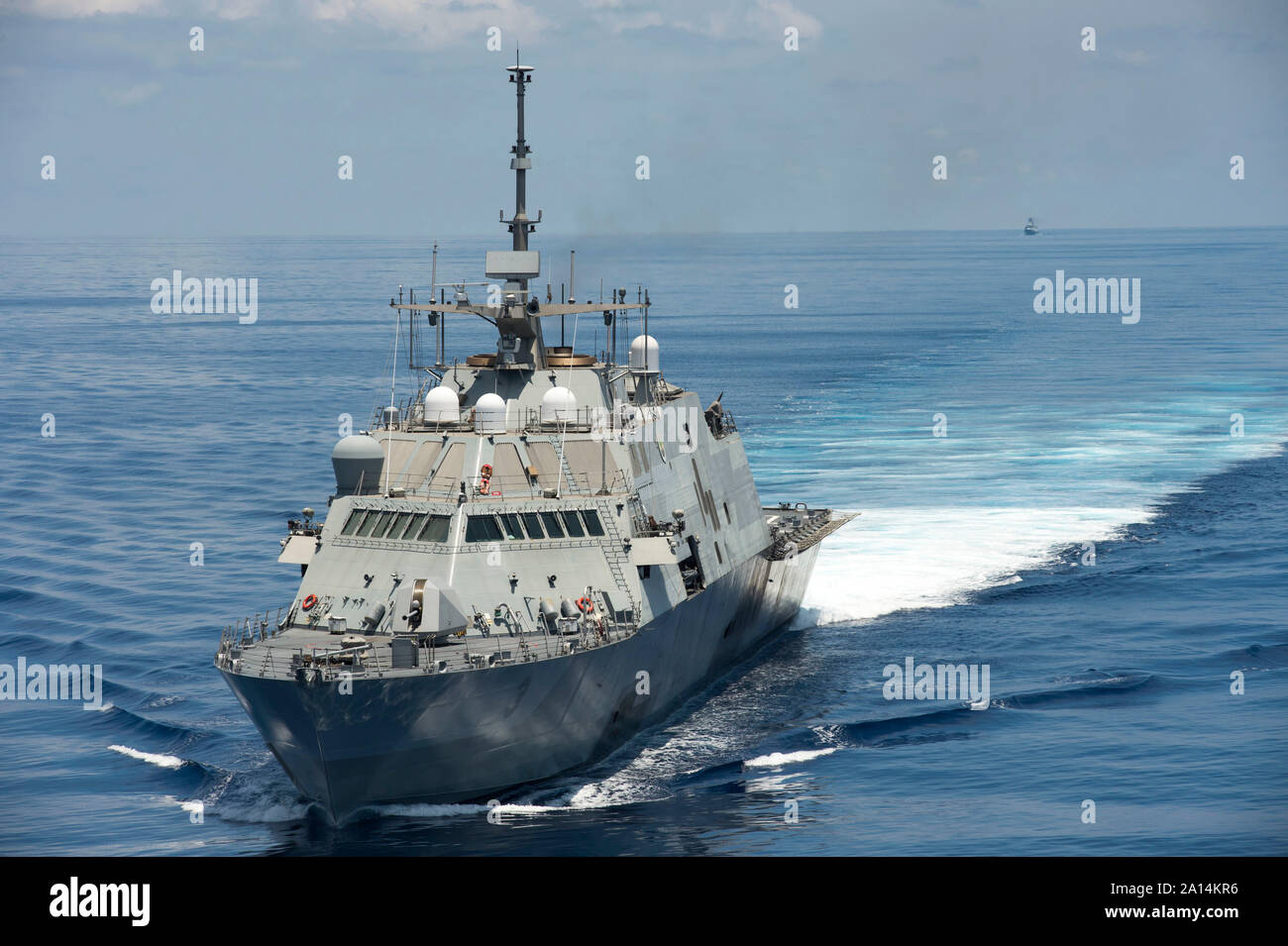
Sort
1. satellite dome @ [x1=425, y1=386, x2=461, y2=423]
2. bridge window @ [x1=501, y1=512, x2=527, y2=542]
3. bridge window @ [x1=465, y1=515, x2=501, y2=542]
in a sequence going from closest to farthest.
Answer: bridge window @ [x1=465, y1=515, x2=501, y2=542], bridge window @ [x1=501, y1=512, x2=527, y2=542], satellite dome @ [x1=425, y1=386, x2=461, y2=423]

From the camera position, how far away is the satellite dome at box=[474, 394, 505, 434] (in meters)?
33.3

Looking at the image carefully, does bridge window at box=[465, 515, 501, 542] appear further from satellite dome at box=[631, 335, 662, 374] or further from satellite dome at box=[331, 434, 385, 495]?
satellite dome at box=[631, 335, 662, 374]

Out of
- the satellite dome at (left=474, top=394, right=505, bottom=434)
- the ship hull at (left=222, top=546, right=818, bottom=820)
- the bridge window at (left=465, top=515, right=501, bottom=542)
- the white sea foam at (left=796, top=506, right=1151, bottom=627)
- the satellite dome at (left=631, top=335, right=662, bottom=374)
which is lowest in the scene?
the ship hull at (left=222, top=546, right=818, bottom=820)

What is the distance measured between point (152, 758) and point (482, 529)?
8.10 meters

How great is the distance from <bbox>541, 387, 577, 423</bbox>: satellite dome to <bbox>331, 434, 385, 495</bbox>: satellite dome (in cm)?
365

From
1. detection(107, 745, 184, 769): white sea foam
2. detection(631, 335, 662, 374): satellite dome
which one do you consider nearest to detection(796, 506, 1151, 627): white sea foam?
detection(631, 335, 662, 374): satellite dome

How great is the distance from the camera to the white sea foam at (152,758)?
3122 centimetres

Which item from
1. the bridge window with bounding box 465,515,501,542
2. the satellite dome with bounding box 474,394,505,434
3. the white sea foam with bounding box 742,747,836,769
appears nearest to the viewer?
the bridge window with bounding box 465,515,501,542

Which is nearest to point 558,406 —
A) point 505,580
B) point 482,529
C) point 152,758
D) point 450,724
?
point 482,529

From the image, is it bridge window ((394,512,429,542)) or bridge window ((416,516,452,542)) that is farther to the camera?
bridge window ((394,512,429,542))

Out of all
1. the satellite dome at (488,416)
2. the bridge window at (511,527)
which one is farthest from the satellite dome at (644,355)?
the bridge window at (511,527)

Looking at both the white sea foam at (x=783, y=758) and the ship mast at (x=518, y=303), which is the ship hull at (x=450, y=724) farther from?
the ship mast at (x=518, y=303)
